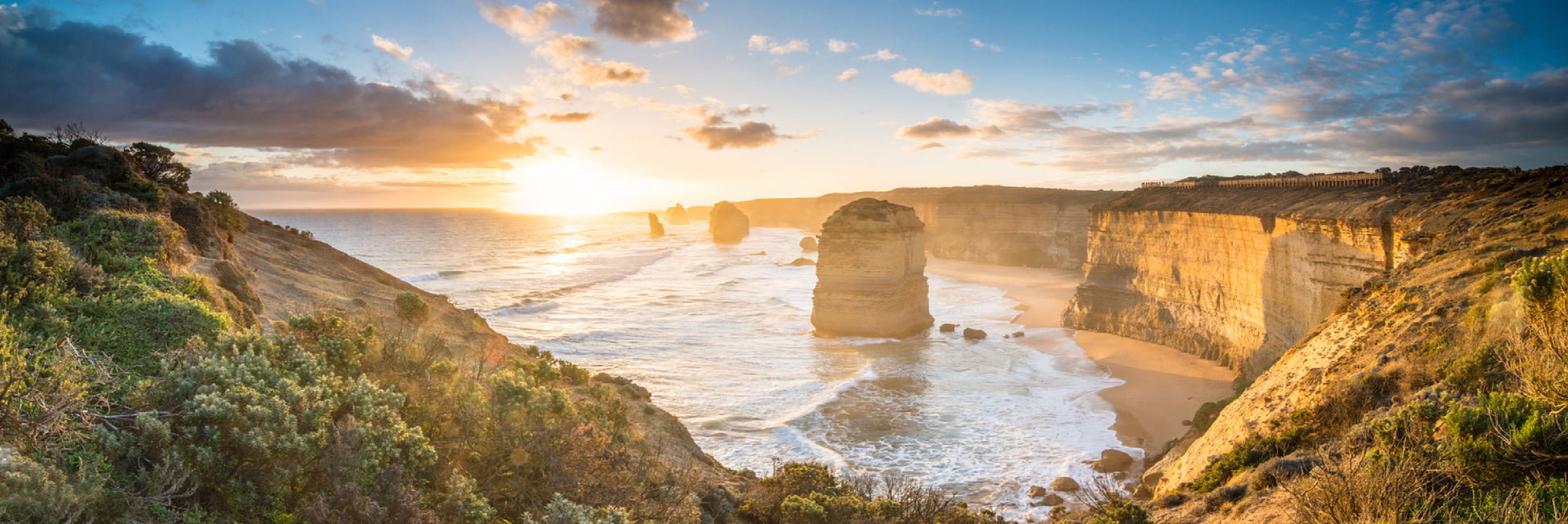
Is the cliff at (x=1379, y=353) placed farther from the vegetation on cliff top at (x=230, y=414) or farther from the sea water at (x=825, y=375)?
the vegetation on cliff top at (x=230, y=414)

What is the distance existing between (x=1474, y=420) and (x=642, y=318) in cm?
3035

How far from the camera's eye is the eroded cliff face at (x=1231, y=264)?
1673 centimetres

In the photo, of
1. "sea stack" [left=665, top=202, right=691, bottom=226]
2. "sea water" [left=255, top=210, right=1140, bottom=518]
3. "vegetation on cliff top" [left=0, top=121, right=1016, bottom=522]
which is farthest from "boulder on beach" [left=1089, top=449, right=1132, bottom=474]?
"sea stack" [left=665, top=202, right=691, bottom=226]

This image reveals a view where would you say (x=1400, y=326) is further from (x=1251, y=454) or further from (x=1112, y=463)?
(x=1112, y=463)

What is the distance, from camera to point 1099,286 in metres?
31.8

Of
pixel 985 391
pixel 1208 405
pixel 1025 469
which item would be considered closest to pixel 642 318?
pixel 985 391

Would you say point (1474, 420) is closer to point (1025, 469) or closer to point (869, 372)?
point (1025, 469)

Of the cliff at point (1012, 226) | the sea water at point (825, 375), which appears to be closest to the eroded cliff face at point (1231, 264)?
the sea water at point (825, 375)

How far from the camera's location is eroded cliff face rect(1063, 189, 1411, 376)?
659 inches

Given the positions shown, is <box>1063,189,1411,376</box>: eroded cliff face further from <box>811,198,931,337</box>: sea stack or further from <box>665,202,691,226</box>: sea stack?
<box>665,202,691,226</box>: sea stack

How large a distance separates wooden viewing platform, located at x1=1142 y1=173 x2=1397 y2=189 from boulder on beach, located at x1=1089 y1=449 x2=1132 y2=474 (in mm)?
13817

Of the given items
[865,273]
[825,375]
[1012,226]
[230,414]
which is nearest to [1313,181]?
[865,273]

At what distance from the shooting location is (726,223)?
102 metres

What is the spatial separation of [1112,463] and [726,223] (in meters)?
89.5
